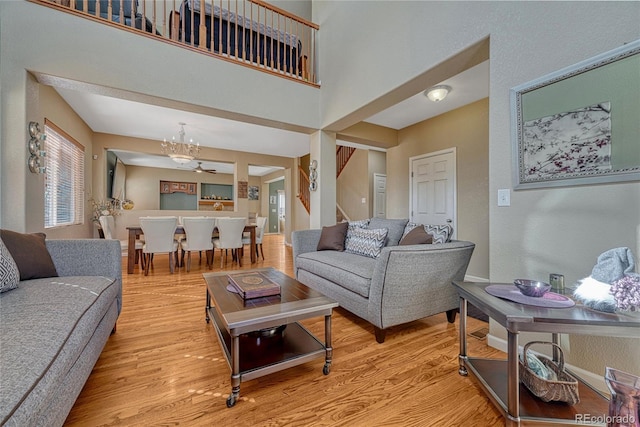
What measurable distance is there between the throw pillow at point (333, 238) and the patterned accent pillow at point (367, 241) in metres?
0.11

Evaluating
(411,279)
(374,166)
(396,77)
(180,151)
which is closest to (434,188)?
(374,166)

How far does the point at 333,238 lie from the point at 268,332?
5.27 ft

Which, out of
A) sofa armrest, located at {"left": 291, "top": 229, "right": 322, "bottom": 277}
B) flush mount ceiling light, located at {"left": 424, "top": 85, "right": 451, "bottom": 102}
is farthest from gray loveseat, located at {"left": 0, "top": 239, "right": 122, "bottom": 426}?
flush mount ceiling light, located at {"left": 424, "top": 85, "right": 451, "bottom": 102}

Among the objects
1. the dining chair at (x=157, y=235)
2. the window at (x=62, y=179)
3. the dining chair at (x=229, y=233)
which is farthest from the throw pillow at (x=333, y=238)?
the window at (x=62, y=179)

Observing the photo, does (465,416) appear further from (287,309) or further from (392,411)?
(287,309)

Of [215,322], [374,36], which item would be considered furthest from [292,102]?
[215,322]

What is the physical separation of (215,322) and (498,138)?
7.86 feet

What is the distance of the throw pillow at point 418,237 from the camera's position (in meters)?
2.24

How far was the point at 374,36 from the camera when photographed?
2.93 meters

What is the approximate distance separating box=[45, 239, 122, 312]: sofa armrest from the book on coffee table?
0.88 m

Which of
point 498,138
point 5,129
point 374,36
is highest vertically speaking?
point 374,36

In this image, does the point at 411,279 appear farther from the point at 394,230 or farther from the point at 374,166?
the point at 374,166

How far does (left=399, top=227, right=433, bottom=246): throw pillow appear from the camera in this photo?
2244mm

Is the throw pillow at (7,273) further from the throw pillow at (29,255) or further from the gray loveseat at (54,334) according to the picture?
the throw pillow at (29,255)
